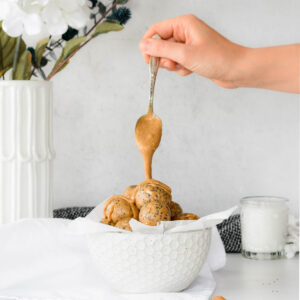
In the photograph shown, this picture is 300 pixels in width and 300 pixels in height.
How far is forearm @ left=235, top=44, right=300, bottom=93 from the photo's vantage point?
98 cm

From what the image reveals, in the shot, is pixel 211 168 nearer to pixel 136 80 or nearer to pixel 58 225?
pixel 136 80

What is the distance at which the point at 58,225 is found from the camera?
0.94 m

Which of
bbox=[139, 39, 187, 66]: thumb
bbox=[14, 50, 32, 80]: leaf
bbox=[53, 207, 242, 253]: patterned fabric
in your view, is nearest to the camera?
bbox=[139, 39, 187, 66]: thumb

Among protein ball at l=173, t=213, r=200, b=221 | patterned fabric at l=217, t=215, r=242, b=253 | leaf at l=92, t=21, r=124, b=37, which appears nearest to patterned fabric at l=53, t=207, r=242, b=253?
patterned fabric at l=217, t=215, r=242, b=253

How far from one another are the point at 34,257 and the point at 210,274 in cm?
30

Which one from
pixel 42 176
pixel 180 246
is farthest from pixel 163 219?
pixel 42 176

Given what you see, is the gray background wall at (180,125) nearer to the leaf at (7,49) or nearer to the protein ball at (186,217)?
the leaf at (7,49)

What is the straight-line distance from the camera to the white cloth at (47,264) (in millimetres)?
885

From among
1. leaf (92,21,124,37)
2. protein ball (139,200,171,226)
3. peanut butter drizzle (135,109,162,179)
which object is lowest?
protein ball (139,200,171,226)

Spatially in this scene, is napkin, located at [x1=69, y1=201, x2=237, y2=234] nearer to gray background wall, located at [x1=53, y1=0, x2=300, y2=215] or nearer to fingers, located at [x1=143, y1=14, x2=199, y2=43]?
fingers, located at [x1=143, y1=14, x2=199, y2=43]

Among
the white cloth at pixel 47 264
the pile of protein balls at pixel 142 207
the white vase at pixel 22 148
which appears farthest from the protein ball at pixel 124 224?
the white vase at pixel 22 148

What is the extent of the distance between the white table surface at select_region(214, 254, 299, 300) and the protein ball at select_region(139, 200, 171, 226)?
6.3 inches

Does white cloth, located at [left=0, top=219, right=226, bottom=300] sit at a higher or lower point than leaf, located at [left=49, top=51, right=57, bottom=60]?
lower

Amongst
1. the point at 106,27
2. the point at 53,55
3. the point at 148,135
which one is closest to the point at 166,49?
the point at 148,135
